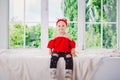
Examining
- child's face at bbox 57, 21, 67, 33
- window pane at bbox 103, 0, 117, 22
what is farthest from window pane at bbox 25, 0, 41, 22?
window pane at bbox 103, 0, 117, 22

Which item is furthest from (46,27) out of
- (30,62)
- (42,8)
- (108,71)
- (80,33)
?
(108,71)

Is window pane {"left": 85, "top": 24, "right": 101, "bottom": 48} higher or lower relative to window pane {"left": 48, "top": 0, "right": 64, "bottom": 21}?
lower

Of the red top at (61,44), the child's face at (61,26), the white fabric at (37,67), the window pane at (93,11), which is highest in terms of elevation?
the window pane at (93,11)

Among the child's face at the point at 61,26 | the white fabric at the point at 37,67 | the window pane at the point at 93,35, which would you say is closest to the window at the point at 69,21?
the window pane at the point at 93,35

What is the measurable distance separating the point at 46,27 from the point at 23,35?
30 cm

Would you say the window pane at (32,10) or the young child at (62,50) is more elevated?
the window pane at (32,10)

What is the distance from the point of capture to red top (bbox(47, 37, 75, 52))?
2.45 meters

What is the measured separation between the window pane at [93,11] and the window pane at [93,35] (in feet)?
0.28

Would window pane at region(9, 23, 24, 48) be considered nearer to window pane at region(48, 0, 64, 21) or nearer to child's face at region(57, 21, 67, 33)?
window pane at region(48, 0, 64, 21)

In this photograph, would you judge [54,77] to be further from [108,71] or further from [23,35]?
[23,35]

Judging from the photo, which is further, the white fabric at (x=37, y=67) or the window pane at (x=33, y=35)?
the window pane at (x=33, y=35)

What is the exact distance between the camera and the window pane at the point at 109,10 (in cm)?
293

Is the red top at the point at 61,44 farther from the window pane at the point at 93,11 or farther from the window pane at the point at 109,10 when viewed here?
the window pane at the point at 109,10

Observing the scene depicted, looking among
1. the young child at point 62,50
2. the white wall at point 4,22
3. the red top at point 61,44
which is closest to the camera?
the young child at point 62,50
